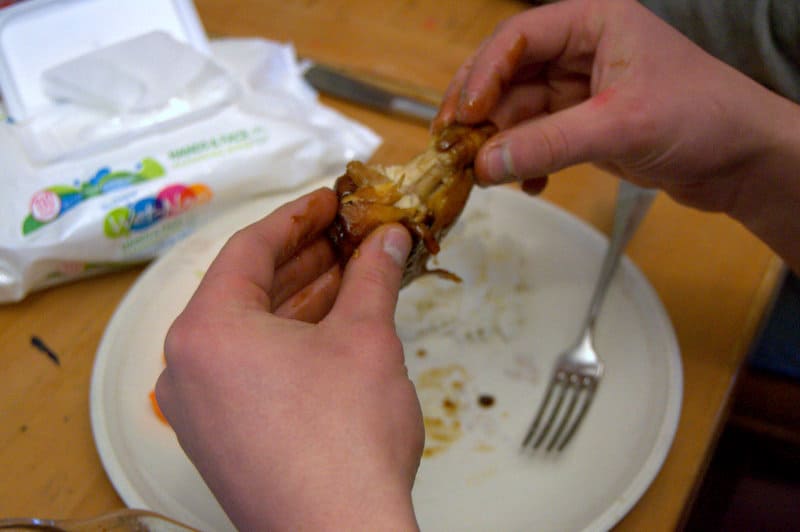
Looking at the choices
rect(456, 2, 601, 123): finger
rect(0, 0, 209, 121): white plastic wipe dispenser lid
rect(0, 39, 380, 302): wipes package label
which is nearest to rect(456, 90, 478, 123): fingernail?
rect(456, 2, 601, 123): finger

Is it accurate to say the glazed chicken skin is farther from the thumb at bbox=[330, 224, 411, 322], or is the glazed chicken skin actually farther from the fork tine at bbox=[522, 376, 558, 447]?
the fork tine at bbox=[522, 376, 558, 447]

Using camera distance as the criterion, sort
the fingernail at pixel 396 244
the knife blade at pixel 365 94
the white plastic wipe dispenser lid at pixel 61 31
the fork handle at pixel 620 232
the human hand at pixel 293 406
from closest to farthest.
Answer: the human hand at pixel 293 406 < the fingernail at pixel 396 244 < the fork handle at pixel 620 232 < the white plastic wipe dispenser lid at pixel 61 31 < the knife blade at pixel 365 94

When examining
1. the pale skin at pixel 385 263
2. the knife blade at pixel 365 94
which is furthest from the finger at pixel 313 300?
the knife blade at pixel 365 94

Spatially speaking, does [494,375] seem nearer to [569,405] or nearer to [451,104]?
[569,405]

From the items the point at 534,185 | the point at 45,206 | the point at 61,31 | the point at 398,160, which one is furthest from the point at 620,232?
the point at 61,31

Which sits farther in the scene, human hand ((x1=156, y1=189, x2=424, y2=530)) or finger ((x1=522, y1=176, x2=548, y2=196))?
finger ((x1=522, y1=176, x2=548, y2=196))

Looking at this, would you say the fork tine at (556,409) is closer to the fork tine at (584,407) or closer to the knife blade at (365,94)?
the fork tine at (584,407)
